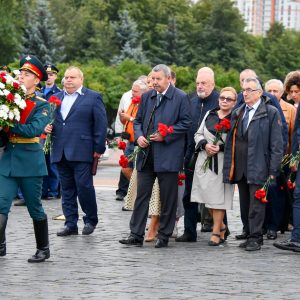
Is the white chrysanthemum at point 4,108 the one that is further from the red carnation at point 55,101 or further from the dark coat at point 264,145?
the dark coat at point 264,145

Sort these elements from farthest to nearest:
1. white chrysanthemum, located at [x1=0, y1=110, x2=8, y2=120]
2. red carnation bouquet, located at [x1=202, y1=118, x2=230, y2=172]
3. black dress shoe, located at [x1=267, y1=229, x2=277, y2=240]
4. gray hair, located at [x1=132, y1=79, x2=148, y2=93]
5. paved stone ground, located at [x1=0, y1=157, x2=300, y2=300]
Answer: gray hair, located at [x1=132, y1=79, x2=148, y2=93] → black dress shoe, located at [x1=267, y1=229, x2=277, y2=240] → red carnation bouquet, located at [x1=202, y1=118, x2=230, y2=172] → white chrysanthemum, located at [x1=0, y1=110, x2=8, y2=120] → paved stone ground, located at [x1=0, y1=157, x2=300, y2=300]

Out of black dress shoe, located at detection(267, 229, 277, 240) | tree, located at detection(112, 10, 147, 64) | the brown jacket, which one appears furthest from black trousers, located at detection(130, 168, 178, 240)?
tree, located at detection(112, 10, 147, 64)

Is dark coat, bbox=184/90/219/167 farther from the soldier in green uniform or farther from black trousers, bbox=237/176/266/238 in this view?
the soldier in green uniform

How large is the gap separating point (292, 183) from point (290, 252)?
3.85ft

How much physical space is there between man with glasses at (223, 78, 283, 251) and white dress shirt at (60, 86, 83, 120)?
1.92m

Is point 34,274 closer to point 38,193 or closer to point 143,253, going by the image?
point 38,193

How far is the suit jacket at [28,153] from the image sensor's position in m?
10.3

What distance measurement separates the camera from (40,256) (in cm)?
1056

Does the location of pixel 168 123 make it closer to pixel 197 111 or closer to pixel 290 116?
Result: pixel 197 111

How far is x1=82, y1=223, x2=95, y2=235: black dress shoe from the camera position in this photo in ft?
41.8

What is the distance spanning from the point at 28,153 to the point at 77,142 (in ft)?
7.06

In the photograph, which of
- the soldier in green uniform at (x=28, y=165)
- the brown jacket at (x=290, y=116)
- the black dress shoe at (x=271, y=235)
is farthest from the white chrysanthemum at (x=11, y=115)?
the brown jacket at (x=290, y=116)

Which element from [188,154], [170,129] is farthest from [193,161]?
[170,129]

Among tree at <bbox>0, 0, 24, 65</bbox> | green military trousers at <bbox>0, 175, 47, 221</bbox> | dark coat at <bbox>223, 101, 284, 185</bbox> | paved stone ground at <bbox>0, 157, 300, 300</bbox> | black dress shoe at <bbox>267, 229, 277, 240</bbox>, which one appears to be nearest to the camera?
paved stone ground at <bbox>0, 157, 300, 300</bbox>
